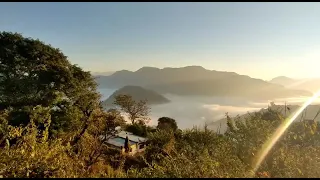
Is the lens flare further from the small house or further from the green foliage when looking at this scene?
the green foliage

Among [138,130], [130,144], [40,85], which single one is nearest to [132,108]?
[138,130]

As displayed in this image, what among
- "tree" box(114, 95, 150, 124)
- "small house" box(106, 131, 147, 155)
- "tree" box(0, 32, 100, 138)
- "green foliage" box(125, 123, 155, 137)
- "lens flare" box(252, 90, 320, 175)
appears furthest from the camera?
"tree" box(114, 95, 150, 124)

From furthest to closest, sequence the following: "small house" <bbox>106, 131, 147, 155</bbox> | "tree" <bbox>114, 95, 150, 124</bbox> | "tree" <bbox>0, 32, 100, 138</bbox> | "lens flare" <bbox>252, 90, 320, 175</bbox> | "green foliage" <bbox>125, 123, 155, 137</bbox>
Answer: "tree" <bbox>114, 95, 150, 124</bbox>, "green foliage" <bbox>125, 123, 155, 137</bbox>, "small house" <bbox>106, 131, 147, 155</bbox>, "tree" <bbox>0, 32, 100, 138</bbox>, "lens flare" <bbox>252, 90, 320, 175</bbox>

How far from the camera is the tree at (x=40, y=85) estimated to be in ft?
58.2

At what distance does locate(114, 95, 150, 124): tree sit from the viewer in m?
34.9

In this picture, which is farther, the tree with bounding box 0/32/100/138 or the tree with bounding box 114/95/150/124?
the tree with bounding box 114/95/150/124

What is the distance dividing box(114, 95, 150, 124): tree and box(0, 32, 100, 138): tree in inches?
558

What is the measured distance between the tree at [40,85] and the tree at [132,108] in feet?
46.5

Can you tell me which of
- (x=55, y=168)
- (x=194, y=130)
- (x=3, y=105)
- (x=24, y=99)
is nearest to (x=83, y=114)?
(x=24, y=99)

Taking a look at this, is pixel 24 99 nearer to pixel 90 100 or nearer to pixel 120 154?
pixel 90 100

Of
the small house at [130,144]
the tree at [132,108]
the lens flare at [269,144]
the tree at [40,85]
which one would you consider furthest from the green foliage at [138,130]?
the lens flare at [269,144]

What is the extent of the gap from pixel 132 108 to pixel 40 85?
59.0ft

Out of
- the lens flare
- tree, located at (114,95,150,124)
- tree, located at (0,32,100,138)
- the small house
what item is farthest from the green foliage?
the lens flare

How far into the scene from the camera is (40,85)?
18.7 m
